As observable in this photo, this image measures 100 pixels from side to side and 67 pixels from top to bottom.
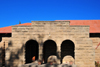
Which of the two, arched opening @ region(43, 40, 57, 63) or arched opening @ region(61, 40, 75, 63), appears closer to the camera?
arched opening @ region(61, 40, 75, 63)

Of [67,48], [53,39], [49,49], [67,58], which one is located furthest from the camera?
[49,49]

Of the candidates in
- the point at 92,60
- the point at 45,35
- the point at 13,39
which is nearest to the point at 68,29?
the point at 45,35

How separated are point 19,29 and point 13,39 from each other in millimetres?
1325

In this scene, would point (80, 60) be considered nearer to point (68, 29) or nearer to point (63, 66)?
point (63, 66)

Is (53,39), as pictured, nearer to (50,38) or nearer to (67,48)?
(50,38)

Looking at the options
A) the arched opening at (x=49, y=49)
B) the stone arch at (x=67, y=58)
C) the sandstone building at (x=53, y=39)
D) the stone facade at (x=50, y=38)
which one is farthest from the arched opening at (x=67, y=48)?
the stone facade at (x=50, y=38)

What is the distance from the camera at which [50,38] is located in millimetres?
9242

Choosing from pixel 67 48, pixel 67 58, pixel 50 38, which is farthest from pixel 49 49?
pixel 67 58

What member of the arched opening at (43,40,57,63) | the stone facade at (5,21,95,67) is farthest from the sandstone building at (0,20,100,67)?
the arched opening at (43,40,57,63)

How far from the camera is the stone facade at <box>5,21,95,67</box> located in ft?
29.8

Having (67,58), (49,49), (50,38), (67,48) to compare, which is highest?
(50,38)

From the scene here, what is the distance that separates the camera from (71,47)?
10867 mm

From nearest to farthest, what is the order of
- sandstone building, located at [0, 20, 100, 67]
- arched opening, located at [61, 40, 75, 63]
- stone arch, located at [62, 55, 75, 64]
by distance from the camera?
sandstone building, located at [0, 20, 100, 67], stone arch, located at [62, 55, 75, 64], arched opening, located at [61, 40, 75, 63]

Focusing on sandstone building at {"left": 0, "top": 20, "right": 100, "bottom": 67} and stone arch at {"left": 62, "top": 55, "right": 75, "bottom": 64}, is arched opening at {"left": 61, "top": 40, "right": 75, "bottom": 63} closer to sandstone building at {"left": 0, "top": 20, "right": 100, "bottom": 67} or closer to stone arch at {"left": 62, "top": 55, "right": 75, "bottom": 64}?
stone arch at {"left": 62, "top": 55, "right": 75, "bottom": 64}
